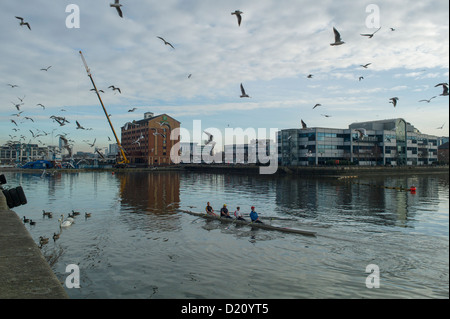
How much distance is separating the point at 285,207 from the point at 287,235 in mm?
17421

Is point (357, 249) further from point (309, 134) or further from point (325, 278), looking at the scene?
point (309, 134)

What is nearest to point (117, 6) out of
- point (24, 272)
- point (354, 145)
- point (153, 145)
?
point (24, 272)

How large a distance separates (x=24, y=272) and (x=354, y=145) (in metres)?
142

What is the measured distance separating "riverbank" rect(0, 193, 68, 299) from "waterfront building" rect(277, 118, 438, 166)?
11819cm

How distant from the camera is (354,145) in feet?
448

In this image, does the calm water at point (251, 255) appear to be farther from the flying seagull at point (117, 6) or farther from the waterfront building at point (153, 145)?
the waterfront building at point (153, 145)

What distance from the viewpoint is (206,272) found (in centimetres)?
1916

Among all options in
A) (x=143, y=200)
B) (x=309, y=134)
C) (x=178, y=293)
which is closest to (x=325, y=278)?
(x=178, y=293)

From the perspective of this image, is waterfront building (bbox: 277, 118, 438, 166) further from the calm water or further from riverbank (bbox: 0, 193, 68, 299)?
riverbank (bbox: 0, 193, 68, 299)
